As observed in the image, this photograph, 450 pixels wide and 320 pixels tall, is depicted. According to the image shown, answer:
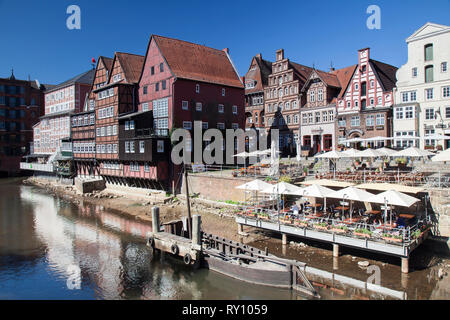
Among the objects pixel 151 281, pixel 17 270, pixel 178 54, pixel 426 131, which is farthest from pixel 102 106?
pixel 426 131

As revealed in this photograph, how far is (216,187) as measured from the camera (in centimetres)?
3294

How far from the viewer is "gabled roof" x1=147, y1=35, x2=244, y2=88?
40.6 metres

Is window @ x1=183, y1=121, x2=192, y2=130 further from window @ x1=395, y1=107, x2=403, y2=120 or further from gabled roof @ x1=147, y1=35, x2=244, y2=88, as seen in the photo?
window @ x1=395, y1=107, x2=403, y2=120

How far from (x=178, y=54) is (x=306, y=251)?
102ft

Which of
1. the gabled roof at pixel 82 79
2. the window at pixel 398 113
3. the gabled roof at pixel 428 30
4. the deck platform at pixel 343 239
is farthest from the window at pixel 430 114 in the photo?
the gabled roof at pixel 82 79

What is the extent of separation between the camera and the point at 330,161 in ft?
103

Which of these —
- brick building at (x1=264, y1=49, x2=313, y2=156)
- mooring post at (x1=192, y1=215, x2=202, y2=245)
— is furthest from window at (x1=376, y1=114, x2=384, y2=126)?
mooring post at (x1=192, y1=215, x2=202, y2=245)

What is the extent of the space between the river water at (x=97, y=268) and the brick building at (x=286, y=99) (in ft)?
87.2

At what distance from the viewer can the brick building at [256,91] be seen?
173 feet

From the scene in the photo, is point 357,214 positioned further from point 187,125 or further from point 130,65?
point 130,65

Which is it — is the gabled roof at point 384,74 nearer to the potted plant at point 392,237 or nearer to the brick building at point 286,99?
the brick building at point 286,99

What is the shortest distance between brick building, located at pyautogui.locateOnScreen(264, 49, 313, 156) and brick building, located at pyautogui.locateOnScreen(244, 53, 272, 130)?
2.33m
